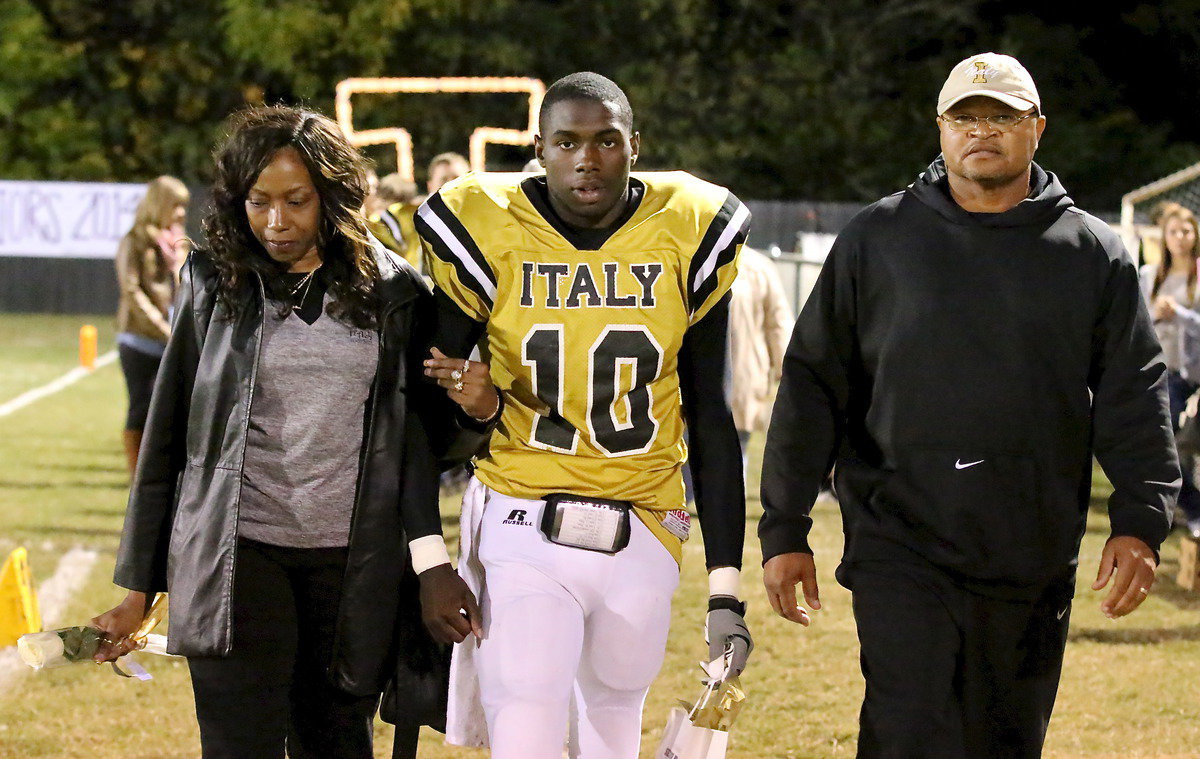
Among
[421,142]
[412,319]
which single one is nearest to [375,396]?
[412,319]

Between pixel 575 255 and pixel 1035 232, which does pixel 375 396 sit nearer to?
pixel 575 255

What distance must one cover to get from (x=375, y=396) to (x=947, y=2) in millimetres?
31751

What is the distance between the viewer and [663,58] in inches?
1336

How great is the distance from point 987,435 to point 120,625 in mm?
1898

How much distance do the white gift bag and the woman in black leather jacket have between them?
0.57 metres

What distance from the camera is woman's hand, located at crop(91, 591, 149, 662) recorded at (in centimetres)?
371

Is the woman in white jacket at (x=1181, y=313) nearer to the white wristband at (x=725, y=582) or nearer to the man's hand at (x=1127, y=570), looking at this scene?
the man's hand at (x=1127, y=570)

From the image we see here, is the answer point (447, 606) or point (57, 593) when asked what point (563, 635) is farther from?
point (57, 593)

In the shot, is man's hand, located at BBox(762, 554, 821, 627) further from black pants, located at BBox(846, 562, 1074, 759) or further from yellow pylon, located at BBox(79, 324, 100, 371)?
yellow pylon, located at BBox(79, 324, 100, 371)

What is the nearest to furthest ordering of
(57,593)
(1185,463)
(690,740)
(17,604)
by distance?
(690,740) → (17,604) → (57,593) → (1185,463)

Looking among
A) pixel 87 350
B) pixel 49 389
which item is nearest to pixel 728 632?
pixel 49 389

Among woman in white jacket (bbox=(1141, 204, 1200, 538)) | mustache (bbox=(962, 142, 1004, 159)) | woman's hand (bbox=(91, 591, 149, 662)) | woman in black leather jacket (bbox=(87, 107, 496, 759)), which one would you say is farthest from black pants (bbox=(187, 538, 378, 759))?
woman in white jacket (bbox=(1141, 204, 1200, 538))

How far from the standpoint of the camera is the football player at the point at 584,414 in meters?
3.71

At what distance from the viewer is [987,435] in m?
3.67
